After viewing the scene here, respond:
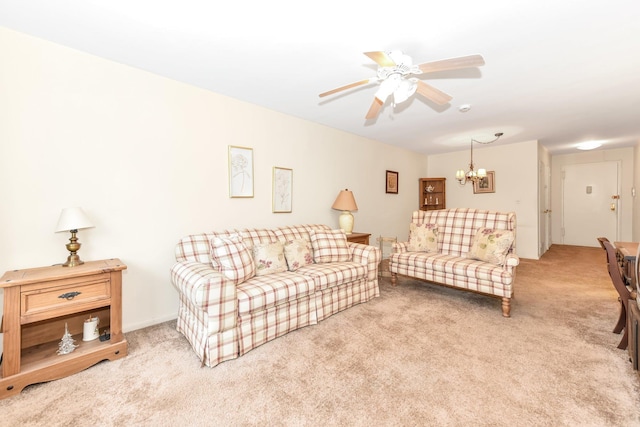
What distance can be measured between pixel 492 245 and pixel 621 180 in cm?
568

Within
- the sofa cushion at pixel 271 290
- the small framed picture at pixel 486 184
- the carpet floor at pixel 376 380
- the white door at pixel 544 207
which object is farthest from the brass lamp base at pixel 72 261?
the white door at pixel 544 207

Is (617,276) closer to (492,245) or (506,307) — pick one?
(506,307)

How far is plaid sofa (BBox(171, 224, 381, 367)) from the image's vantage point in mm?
1948

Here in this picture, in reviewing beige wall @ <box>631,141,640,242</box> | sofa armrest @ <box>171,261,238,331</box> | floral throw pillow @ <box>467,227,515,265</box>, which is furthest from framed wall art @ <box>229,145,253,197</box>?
beige wall @ <box>631,141,640,242</box>

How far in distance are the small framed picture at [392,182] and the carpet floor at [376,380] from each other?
303 centimetres

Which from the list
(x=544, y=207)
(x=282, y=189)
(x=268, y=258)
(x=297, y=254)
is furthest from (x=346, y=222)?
(x=544, y=207)

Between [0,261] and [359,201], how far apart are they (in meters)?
4.08

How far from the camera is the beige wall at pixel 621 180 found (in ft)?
19.6

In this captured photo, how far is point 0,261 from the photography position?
1.92m

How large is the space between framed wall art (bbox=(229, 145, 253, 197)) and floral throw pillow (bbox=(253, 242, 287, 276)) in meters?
0.75

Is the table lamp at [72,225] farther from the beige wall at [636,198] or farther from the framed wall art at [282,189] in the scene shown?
the beige wall at [636,198]

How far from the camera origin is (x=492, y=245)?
309 cm

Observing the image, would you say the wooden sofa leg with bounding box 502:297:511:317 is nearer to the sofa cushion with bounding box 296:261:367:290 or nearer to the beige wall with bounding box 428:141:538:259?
the sofa cushion with bounding box 296:261:367:290

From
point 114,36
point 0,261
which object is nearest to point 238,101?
point 114,36
